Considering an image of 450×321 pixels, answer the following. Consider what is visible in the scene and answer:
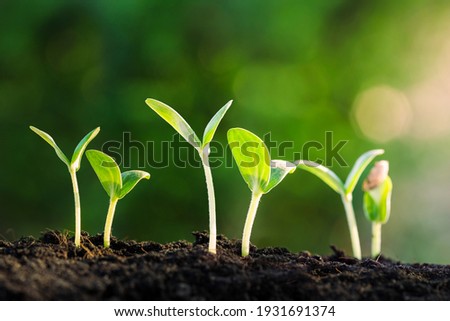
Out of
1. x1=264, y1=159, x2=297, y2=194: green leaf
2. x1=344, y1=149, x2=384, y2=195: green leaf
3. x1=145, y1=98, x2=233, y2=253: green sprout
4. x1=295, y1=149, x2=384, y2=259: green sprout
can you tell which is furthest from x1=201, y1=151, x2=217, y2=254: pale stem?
x1=344, y1=149, x2=384, y2=195: green leaf

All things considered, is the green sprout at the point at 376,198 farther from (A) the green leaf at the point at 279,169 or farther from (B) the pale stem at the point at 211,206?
(B) the pale stem at the point at 211,206

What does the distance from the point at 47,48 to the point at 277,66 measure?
1.37 m

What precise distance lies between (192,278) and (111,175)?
37cm

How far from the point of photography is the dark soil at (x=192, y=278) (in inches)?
30.9

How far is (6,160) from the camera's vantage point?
3.08 m

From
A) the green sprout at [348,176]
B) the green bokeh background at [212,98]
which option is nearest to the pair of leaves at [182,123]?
the green sprout at [348,176]

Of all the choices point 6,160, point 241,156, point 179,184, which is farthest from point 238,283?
point 6,160

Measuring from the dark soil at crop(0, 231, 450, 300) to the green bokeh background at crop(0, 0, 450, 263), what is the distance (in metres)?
2.00

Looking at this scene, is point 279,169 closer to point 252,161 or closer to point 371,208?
point 252,161

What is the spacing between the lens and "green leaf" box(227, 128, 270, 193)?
0.97 meters

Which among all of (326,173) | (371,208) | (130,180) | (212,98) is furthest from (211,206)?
(212,98)

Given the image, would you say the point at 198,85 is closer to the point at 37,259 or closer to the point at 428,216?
the point at 428,216

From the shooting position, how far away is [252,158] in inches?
39.8

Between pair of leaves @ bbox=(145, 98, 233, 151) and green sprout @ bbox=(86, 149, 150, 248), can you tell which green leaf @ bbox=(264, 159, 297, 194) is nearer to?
pair of leaves @ bbox=(145, 98, 233, 151)
